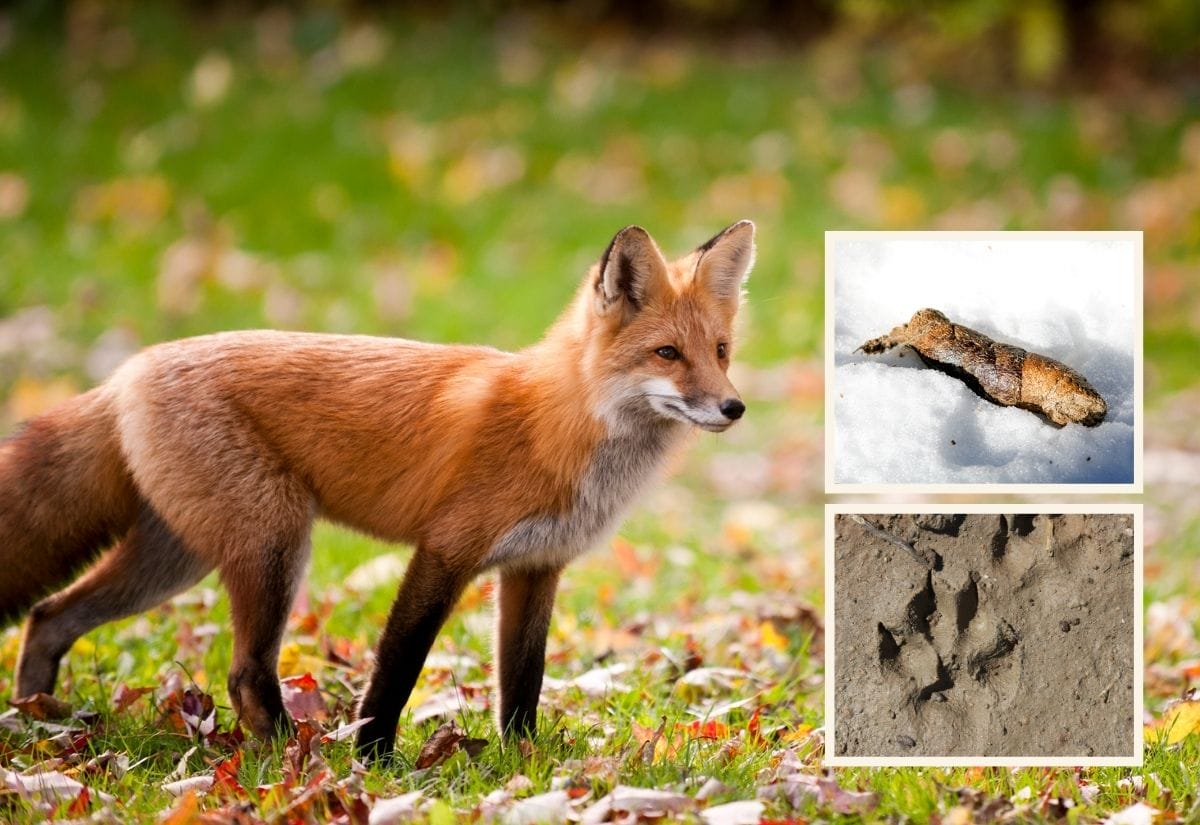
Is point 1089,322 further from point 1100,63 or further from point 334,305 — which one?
point 1100,63

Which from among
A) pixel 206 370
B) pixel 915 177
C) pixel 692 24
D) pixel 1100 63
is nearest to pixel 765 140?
pixel 915 177

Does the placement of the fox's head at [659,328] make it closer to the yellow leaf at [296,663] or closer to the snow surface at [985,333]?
the snow surface at [985,333]

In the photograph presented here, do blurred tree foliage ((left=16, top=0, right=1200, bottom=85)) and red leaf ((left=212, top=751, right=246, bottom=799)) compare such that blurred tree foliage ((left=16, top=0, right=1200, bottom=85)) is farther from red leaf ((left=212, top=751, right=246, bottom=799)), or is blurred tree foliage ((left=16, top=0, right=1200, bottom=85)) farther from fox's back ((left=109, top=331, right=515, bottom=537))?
red leaf ((left=212, top=751, right=246, bottom=799))

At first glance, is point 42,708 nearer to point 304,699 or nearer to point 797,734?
point 304,699

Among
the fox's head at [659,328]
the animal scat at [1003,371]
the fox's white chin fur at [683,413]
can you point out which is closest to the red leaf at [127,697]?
the fox's head at [659,328]

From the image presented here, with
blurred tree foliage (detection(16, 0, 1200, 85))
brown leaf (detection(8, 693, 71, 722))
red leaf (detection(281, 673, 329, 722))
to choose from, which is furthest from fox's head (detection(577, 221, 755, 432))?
blurred tree foliage (detection(16, 0, 1200, 85))
